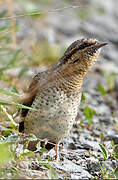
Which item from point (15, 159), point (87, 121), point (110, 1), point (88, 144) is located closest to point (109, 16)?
point (110, 1)

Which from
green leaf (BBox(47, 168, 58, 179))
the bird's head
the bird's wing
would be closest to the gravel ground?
green leaf (BBox(47, 168, 58, 179))

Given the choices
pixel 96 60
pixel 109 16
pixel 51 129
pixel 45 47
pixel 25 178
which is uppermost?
pixel 109 16

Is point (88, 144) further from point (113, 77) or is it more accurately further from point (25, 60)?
point (113, 77)

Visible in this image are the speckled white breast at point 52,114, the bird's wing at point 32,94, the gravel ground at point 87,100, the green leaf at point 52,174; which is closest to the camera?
the green leaf at point 52,174

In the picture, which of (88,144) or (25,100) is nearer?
(25,100)

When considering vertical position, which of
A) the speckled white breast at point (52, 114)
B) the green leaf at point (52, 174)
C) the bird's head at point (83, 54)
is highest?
the bird's head at point (83, 54)

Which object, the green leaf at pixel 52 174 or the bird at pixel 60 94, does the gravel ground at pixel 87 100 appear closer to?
the green leaf at pixel 52 174

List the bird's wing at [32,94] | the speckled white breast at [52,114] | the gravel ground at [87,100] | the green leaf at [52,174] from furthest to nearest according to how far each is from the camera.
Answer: the bird's wing at [32,94] → the speckled white breast at [52,114] → the gravel ground at [87,100] → the green leaf at [52,174]

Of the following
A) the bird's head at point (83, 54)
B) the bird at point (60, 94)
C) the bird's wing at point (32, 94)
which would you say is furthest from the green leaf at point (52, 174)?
the bird's head at point (83, 54)
